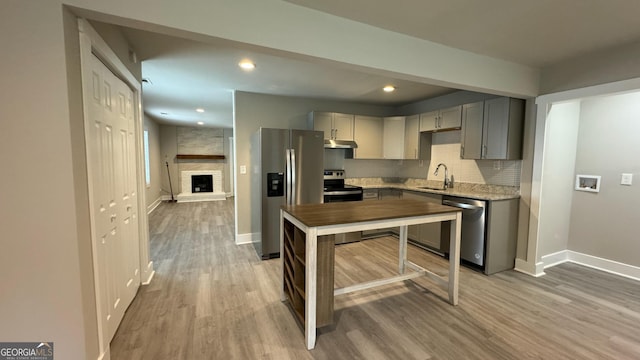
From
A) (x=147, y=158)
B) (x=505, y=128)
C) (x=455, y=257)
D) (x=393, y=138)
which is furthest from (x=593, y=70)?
(x=147, y=158)

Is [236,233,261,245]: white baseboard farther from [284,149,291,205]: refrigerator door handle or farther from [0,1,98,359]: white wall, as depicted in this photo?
[0,1,98,359]: white wall

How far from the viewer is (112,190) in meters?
2.05

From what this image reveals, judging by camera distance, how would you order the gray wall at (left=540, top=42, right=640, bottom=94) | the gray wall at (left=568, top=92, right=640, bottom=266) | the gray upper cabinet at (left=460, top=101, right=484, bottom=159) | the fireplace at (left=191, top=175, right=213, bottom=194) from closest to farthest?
the gray wall at (left=540, top=42, right=640, bottom=94) → the gray wall at (left=568, top=92, right=640, bottom=266) → the gray upper cabinet at (left=460, top=101, right=484, bottom=159) → the fireplace at (left=191, top=175, right=213, bottom=194)

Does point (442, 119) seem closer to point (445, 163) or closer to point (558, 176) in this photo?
point (445, 163)

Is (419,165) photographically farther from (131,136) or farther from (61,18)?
(61,18)

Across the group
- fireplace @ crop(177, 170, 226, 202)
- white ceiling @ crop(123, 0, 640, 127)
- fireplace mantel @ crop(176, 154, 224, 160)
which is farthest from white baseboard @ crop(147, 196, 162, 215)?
white ceiling @ crop(123, 0, 640, 127)

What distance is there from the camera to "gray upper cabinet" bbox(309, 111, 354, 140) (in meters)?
4.35

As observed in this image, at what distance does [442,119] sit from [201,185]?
26.6ft

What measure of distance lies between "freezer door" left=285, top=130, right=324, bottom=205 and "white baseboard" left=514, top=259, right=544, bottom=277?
279 centimetres

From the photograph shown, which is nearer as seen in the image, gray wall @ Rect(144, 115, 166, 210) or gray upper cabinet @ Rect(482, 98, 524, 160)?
gray upper cabinet @ Rect(482, 98, 524, 160)

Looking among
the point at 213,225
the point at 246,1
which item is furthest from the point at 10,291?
the point at 213,225

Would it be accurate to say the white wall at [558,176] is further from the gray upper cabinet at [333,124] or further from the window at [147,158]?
the window at [147,158]

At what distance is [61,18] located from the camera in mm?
1307

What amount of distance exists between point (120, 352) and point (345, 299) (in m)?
1.91
